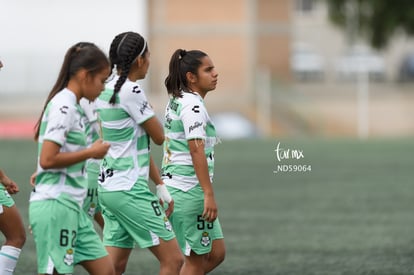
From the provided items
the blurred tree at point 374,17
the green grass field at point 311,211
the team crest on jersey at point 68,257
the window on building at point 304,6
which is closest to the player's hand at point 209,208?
the team crest on jersey at point 68,257

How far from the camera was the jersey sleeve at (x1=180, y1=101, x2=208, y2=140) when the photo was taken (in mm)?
7220

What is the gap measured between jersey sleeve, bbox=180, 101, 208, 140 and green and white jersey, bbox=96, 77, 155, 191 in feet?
1.00

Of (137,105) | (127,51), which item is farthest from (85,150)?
(127,51)

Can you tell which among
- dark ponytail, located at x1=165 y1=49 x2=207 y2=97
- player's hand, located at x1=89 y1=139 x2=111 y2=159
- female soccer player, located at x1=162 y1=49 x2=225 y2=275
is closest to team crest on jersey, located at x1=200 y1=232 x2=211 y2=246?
female soccer player, located at x1=162 y1=49 x2=225 y2=275

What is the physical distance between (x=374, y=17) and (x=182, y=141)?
4894 centimetres

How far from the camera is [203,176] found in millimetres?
7184

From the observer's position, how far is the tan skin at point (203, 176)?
718 centimetres

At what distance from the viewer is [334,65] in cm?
7225

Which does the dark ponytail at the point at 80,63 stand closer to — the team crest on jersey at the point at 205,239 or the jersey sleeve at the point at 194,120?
the jersey sleeve at the point at 194,120

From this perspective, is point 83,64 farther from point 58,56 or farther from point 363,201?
point 58,56

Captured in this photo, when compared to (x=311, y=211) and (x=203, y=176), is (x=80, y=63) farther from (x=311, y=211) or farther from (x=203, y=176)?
(x=311, y=211)

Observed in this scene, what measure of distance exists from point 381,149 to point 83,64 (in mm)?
21432

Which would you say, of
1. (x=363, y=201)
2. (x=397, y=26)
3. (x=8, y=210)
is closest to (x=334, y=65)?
(x=397, y=26)

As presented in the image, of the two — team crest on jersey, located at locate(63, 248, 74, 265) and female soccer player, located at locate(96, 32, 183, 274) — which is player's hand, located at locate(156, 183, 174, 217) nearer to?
female soccer player, located at locate(96, 32, 183, 274)
